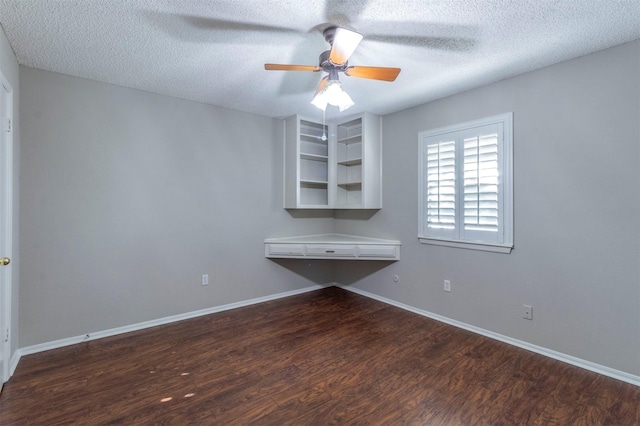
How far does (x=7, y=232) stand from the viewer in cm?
221

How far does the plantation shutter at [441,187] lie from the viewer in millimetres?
3223

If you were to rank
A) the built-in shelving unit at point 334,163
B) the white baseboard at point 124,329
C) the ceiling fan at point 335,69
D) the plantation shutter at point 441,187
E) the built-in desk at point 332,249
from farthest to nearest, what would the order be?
1. the built-in shelving unit at point 334,163
2. the built-in desk at point 332,249
3. the plantation shutter at point 441,187
4. the white baseboard at point 124,329
5. the ceiling fan at point 335,69

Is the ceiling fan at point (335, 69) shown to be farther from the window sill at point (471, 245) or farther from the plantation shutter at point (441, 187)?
the window sill at point (471, 245)

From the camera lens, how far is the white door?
2090 mm

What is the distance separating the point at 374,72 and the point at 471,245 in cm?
201

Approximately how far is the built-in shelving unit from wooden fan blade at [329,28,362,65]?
6.07ft

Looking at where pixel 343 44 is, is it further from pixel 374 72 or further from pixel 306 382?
pixel 306 382

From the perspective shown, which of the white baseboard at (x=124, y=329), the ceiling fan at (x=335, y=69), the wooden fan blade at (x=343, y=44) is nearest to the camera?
the wooden fan blade at (x=343, y=44)

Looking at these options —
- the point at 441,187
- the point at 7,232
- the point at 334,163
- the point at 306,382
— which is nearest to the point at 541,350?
the point at 441,187

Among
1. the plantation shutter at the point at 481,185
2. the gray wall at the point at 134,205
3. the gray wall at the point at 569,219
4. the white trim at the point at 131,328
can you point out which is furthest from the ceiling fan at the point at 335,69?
the white trim at the point at 131,328

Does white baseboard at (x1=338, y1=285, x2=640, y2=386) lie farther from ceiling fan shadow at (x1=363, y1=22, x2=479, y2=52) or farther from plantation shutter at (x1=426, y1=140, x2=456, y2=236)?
ceiling fan shadow at (x1=363, y1=22, x2=479, y2=52)

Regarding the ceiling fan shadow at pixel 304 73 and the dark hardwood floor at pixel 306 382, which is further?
the ceiling fan shadow at pixel 304 73

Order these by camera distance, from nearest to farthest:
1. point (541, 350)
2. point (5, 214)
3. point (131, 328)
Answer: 1. point (5, 214)
2. point (541, 350)
3. point (131, 328)

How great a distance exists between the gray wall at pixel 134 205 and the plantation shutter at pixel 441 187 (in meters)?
1.96
